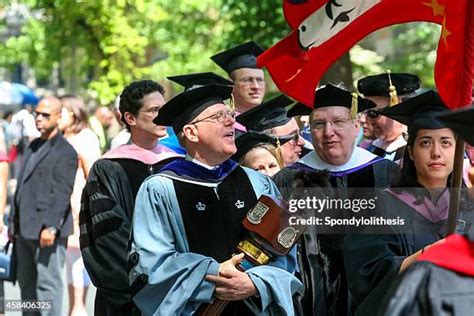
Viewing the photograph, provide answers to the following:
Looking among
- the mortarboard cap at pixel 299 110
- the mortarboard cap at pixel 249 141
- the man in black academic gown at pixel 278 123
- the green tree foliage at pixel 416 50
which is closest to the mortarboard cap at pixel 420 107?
the mortarboard cap at pixel 299 110

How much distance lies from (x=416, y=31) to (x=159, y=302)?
1760cm

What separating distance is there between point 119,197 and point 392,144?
213cm

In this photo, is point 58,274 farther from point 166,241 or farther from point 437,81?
point 437,81

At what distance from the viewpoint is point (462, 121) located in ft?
11.7

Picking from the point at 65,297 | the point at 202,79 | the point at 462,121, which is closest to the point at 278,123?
the point at 202,79

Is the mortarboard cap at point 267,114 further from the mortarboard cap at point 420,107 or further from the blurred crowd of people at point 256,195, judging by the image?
the mortarboard cap at point 420,107

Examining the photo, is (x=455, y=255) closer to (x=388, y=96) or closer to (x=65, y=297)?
(x=388, y=96)

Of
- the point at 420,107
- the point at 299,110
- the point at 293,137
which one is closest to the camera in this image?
the point at 420,107

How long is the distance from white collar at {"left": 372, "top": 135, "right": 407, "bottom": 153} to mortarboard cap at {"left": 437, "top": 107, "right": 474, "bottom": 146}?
4.25m

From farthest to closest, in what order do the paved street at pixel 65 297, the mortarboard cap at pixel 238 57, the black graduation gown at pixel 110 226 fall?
the paved street at pixel 65 297
the mortarboard cap at pixel 238 57
the black graduation gown at pixel 110 226

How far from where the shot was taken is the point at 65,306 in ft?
34.3

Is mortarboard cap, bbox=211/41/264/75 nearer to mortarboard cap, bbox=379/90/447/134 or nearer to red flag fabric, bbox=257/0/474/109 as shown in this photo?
red flag fabric, bbox=257/0/474/109

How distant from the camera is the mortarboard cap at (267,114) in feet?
25.5

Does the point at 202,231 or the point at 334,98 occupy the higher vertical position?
the point at 334,98
